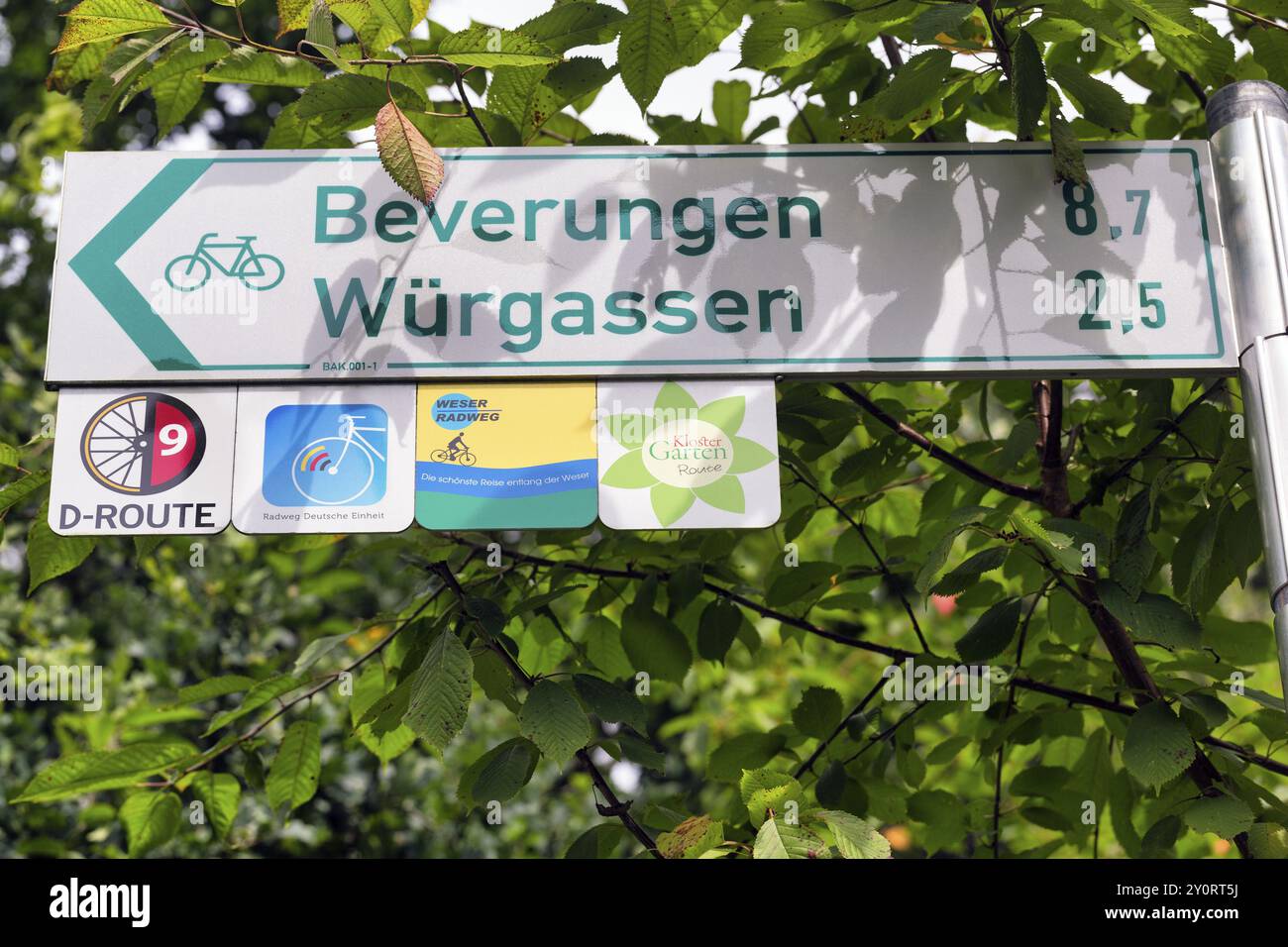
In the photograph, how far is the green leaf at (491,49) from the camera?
1341 mm

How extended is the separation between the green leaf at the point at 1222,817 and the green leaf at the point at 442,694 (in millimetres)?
822

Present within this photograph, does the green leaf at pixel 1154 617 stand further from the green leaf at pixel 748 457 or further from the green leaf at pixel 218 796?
the green leaf at pixel 218 796

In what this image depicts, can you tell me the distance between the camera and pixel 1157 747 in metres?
1.40

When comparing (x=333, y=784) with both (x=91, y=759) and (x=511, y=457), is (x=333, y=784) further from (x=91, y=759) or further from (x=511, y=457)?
(x=511, y=457)

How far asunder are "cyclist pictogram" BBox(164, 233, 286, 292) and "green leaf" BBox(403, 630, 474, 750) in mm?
456

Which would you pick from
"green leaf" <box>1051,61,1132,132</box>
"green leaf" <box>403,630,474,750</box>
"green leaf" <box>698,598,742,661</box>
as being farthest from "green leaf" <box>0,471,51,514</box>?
"green leaf" <box>1051,61,1132,132</box>

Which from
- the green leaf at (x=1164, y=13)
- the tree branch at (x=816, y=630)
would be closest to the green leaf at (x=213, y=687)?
the tree branch at (x=816, y=630)

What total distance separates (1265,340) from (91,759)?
1588 mm

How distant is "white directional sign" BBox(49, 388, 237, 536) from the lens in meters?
1.26

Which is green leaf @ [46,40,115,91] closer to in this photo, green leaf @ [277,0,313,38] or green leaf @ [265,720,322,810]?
green leaf @ [277,0,313,38]

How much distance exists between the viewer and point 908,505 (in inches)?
91.7

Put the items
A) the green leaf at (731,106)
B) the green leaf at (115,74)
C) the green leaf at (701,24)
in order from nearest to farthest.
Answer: the green leaf at (115,74) → the green leaf at (701,24) → the green leaf at (731,106)

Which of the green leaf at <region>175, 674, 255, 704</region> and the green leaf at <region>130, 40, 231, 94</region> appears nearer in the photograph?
the green leaf at <region>130, 40, 231, 94</region>
